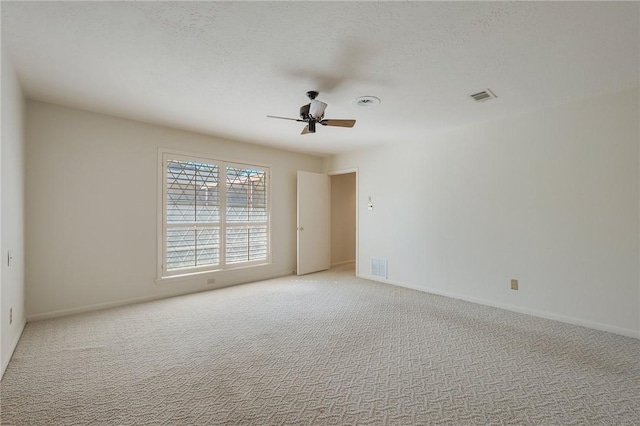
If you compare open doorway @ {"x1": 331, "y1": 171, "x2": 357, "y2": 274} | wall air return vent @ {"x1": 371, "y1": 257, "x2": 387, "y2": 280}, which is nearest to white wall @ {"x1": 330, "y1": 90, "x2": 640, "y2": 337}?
wall air return vent @ {"x1": 371, "y1": 257, "x2": 387, "y2": 280}

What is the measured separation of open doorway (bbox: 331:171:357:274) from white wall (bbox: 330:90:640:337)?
1.93 meters

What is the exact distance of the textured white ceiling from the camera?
1848mm

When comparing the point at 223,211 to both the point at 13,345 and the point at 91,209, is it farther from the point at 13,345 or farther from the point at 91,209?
the point at 13,345

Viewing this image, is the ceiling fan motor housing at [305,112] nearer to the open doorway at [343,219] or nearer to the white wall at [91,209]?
the white wall at [91,209]

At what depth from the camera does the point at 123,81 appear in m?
2.81

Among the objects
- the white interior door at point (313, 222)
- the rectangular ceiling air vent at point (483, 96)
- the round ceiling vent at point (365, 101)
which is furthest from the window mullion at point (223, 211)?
the rectangular ceiling air vent at point (483, 96)

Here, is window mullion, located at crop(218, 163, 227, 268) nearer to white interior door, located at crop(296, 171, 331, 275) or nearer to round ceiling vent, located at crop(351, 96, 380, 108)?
white interior door, located at crop(296, 171, 331, 275)

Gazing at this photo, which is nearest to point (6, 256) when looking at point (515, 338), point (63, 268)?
point (63, 268)

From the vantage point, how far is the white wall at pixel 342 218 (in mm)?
6805

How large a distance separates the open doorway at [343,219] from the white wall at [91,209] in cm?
314

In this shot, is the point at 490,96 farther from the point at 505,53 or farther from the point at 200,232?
the point at 200,232

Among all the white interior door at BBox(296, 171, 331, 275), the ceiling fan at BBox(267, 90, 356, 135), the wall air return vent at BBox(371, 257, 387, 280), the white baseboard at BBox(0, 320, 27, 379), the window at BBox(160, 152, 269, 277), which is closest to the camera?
the white baseboard at BBox(0, 320, 27, 379)

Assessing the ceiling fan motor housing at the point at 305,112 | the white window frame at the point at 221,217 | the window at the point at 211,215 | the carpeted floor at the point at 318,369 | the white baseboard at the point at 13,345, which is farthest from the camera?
the window at the point at 211,215

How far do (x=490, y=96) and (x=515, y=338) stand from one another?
2.44 m
